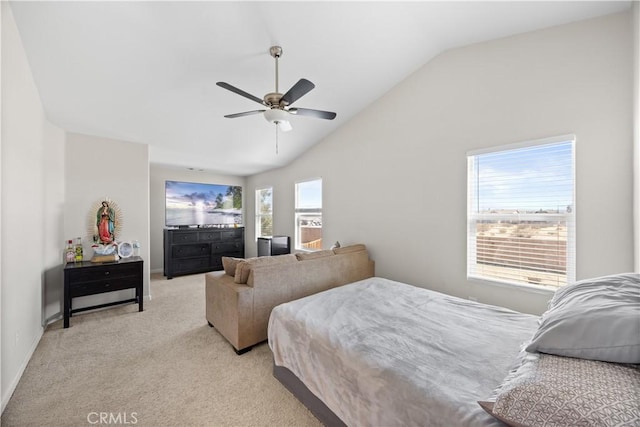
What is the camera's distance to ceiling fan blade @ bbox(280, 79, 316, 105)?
192cm

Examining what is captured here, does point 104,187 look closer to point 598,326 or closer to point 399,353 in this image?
point 399,353

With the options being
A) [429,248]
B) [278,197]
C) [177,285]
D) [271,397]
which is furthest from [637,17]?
[177,285]

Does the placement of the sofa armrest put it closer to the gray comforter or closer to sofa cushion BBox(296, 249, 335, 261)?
the gray comforter

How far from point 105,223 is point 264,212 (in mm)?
3253

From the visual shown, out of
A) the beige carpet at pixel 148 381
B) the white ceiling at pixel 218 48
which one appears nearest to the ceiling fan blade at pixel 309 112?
the white ceiling at pixel 218 48

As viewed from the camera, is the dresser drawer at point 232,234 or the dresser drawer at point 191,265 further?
the dresser drawer at point 232,234

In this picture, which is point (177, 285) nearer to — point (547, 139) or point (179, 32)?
point (179, 32)

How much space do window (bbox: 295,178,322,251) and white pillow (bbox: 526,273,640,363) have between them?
3763 millimetres

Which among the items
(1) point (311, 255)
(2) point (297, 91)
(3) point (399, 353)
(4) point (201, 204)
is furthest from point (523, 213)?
(4) point (201, 204)

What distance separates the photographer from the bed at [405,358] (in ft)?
3.34

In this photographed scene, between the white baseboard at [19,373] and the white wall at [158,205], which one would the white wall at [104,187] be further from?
the white wall at [158,205]

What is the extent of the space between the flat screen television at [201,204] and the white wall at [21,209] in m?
2.71

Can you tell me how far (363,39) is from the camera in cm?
253

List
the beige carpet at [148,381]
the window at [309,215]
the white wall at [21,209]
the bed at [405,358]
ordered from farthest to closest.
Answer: the window at [309,215], the white wall at [21,209], the beige carpet at [148,381], the bed at [405,358]
